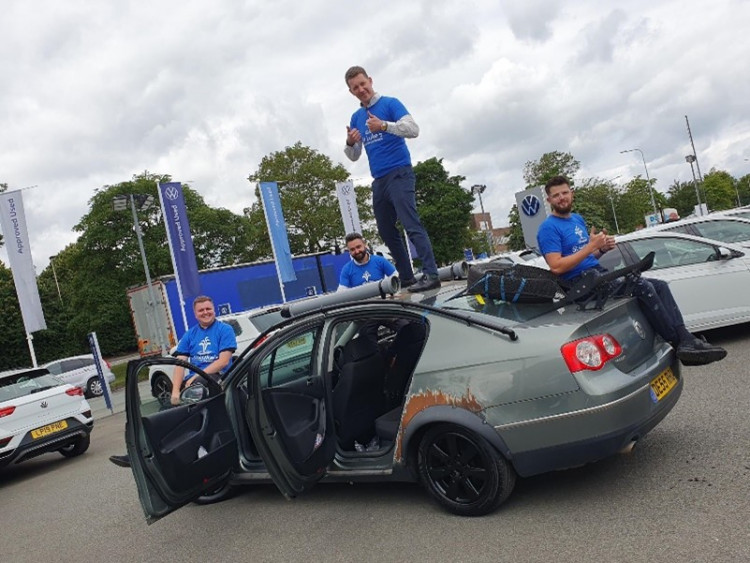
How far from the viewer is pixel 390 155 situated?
5.31 meters

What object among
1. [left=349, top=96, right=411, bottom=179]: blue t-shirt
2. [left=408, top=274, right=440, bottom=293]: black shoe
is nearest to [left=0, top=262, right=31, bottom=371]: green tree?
[left=349, top=96, right=411, bottom=179]: blue t-shirt

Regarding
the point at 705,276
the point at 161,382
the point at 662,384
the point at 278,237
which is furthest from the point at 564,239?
the point at 278,237

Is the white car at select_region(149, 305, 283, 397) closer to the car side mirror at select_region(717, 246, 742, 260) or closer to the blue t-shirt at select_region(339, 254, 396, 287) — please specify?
the blue t-shirt at select_region(339, 254, 396, 287)

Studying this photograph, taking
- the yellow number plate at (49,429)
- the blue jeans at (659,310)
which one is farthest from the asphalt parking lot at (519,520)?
the yellow number plate at (49,429)

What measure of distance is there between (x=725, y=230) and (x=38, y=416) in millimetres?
9657

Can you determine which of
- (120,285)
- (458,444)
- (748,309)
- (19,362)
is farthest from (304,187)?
(458,444)

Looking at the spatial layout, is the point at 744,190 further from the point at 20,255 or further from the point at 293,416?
the point at 293,416

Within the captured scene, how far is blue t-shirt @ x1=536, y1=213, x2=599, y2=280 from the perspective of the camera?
4.61 metres

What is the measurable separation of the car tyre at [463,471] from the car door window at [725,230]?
230 inches

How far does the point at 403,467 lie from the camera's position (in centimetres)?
416

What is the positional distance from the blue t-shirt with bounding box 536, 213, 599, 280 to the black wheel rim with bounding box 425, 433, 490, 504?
1496 millimetres

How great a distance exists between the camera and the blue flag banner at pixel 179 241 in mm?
19672

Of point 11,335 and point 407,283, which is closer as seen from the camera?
point 407,283

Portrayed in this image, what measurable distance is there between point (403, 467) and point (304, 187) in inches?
1723
